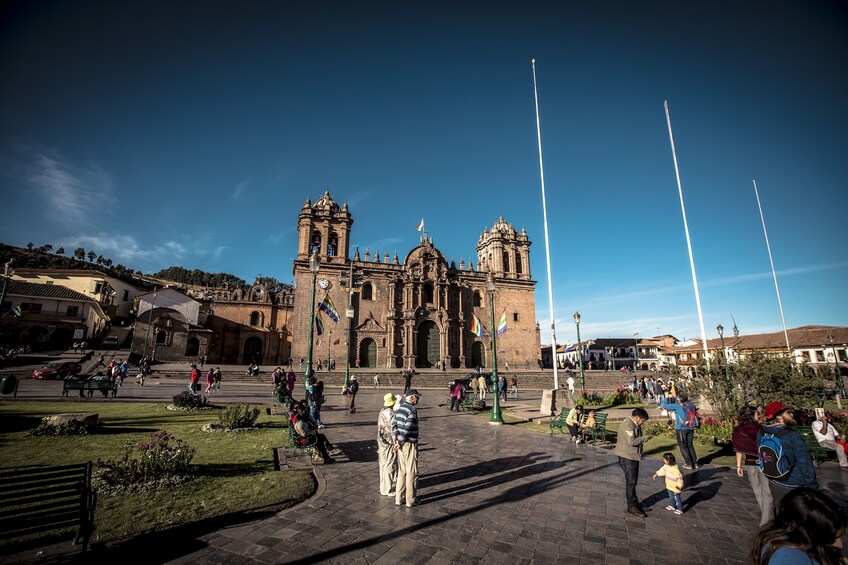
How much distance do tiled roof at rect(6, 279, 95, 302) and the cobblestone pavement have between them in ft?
169

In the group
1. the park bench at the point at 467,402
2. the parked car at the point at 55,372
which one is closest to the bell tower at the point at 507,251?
the park bench at the point at 467,402

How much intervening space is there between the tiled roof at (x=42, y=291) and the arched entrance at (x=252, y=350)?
19.2m

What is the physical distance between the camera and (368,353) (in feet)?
122

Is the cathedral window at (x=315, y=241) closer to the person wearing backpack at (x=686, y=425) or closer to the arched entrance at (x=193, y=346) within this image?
the arched entrance at (x=193, y=346)

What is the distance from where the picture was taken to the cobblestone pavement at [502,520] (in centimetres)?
441

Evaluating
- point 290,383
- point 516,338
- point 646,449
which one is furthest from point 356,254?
point 646,449

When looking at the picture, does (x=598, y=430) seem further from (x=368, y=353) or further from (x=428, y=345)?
(x=428, y=345)

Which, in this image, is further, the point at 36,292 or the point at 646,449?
the point at 36,292

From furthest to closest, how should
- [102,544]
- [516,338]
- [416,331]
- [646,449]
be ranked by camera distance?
[516,338], [416,331], [646,449], [102,544]

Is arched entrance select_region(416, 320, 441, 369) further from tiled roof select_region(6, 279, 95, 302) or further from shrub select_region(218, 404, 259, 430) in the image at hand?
tiled roof select_region(6, 279, 95, 302)

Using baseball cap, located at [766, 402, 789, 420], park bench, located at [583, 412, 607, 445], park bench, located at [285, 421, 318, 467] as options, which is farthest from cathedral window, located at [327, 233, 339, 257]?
baseball cap, located at [766, 402, 789, 420]

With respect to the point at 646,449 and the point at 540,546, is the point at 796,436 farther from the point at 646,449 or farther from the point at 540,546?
the point at 646,449

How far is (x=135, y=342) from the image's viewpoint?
35125 mm

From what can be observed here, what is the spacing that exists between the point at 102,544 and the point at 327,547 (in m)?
2.53
